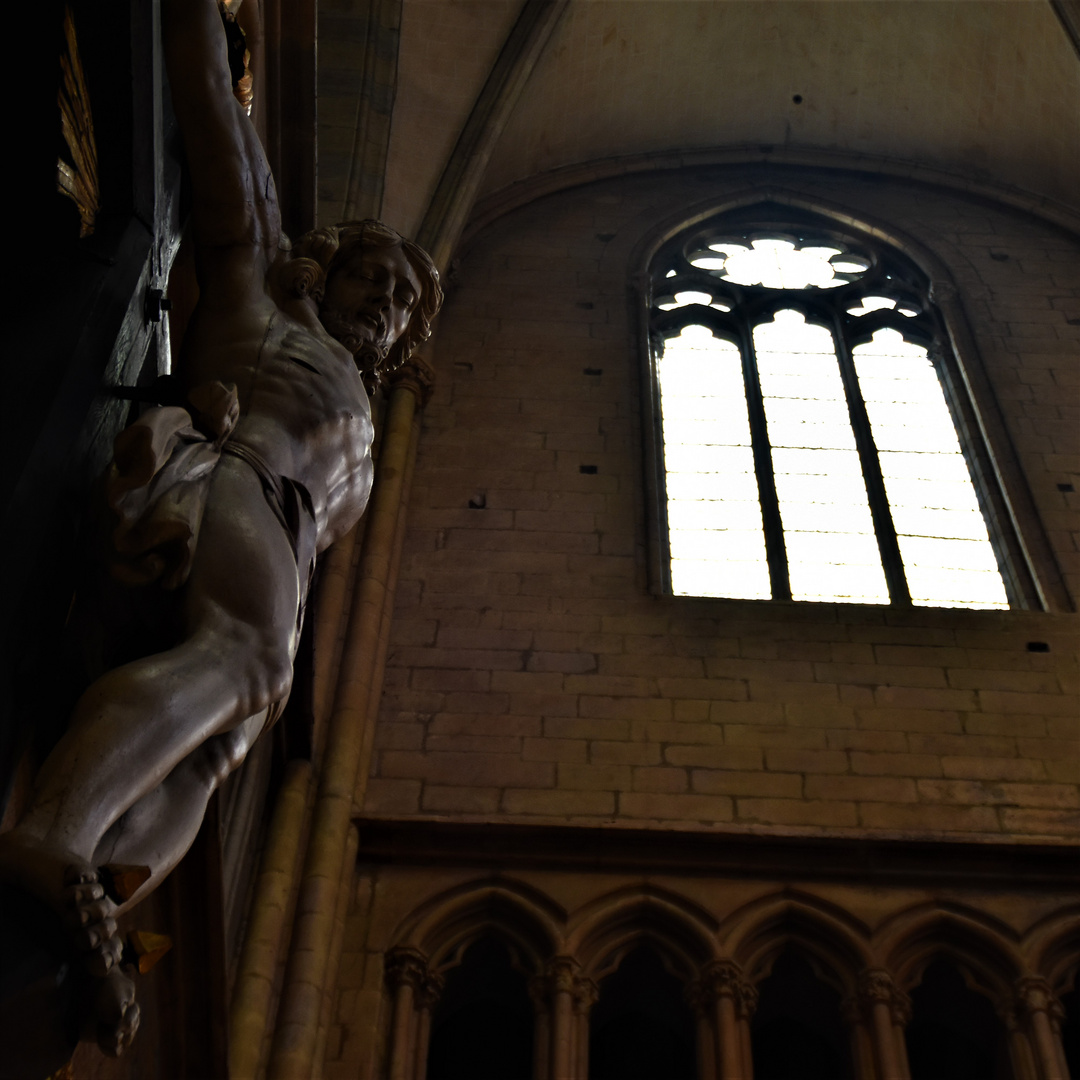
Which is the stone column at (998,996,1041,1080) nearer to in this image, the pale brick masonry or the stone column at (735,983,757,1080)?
the pale brick masonry

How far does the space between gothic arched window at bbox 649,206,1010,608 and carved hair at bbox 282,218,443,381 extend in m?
4.14

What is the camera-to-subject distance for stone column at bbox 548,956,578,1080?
5.21 meters

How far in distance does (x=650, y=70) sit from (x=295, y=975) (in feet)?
29.3

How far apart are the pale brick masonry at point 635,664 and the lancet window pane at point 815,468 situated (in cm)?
66

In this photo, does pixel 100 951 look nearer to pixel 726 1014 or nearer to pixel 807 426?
pixel 726 1014

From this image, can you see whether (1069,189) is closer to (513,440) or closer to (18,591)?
(513,440)

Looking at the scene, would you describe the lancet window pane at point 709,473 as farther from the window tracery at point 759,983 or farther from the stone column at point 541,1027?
the stone column at point 541,1027

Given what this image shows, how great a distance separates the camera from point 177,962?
3617mm

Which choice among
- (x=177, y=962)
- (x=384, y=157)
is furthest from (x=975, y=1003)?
(x=384, y=157)

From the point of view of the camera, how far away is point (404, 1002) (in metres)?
5.45

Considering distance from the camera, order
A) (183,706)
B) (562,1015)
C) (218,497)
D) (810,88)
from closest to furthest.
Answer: (183,706) → (218,497) → (562,1015) → (810,88)

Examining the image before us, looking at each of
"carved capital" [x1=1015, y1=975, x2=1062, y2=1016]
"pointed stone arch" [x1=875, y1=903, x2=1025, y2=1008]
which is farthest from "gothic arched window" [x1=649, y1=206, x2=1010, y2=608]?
"carved capital" [x1=1015, y1=975, x2=1062, y2=1016]

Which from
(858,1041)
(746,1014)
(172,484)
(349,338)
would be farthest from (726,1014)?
(172,484)

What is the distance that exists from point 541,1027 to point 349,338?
3.04m
